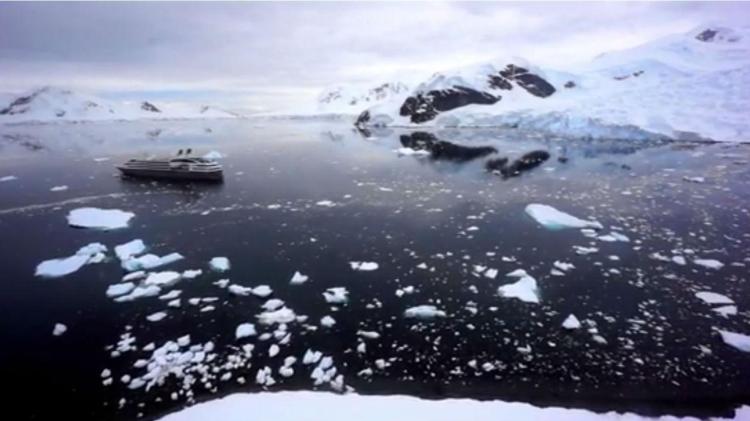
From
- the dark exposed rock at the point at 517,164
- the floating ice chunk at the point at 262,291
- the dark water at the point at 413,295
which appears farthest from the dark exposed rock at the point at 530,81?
the floating ice chunk at the point at 262,291

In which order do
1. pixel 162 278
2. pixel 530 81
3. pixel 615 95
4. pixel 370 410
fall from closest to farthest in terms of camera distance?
pixel 370 410, pixel 162 278, pixel 615 95, pixel 530 81

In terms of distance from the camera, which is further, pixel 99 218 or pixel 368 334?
pixel 99 218

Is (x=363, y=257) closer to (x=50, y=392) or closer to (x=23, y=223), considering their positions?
(x=50, y=392)

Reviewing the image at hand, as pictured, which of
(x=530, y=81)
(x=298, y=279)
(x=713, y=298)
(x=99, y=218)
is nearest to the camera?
(x=713, y=298)

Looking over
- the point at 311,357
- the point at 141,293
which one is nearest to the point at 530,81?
the point at 141,293

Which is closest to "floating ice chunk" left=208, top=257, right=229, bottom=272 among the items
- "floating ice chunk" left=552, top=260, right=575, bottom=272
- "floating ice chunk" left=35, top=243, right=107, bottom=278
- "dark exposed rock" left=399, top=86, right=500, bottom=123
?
"floating ice chunk" left=35, top=243, right=107, bottom=278

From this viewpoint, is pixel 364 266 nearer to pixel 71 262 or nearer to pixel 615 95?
pixel 71 262

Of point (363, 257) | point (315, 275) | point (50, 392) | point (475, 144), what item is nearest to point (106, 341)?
point (50, 392)
